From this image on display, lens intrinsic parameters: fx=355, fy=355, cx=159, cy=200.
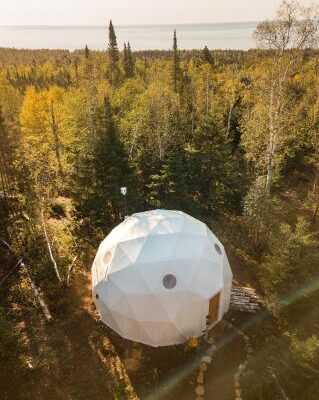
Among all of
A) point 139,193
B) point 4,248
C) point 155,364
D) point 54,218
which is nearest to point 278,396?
point 155,364

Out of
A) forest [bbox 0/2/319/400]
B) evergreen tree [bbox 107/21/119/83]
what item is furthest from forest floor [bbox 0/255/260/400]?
evergreen tree [bbox 107/21/119/83]

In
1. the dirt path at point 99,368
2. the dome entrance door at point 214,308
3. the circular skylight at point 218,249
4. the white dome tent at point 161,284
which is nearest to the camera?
the dirt path at point 99,368

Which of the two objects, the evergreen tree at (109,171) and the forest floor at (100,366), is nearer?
the forest floor at (100,366)

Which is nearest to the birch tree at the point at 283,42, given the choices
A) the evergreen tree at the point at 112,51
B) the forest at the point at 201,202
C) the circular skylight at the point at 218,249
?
the forest at the point at 201,202

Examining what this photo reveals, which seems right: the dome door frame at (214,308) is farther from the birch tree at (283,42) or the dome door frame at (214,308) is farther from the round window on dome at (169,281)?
the birch tree at (283,42)

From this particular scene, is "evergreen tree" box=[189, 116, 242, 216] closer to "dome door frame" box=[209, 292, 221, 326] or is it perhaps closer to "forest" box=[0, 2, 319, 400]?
"forest" box=[0, 2, 319, 400]

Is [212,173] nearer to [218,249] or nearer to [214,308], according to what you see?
[218,249]

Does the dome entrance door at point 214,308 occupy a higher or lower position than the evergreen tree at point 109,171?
lower
